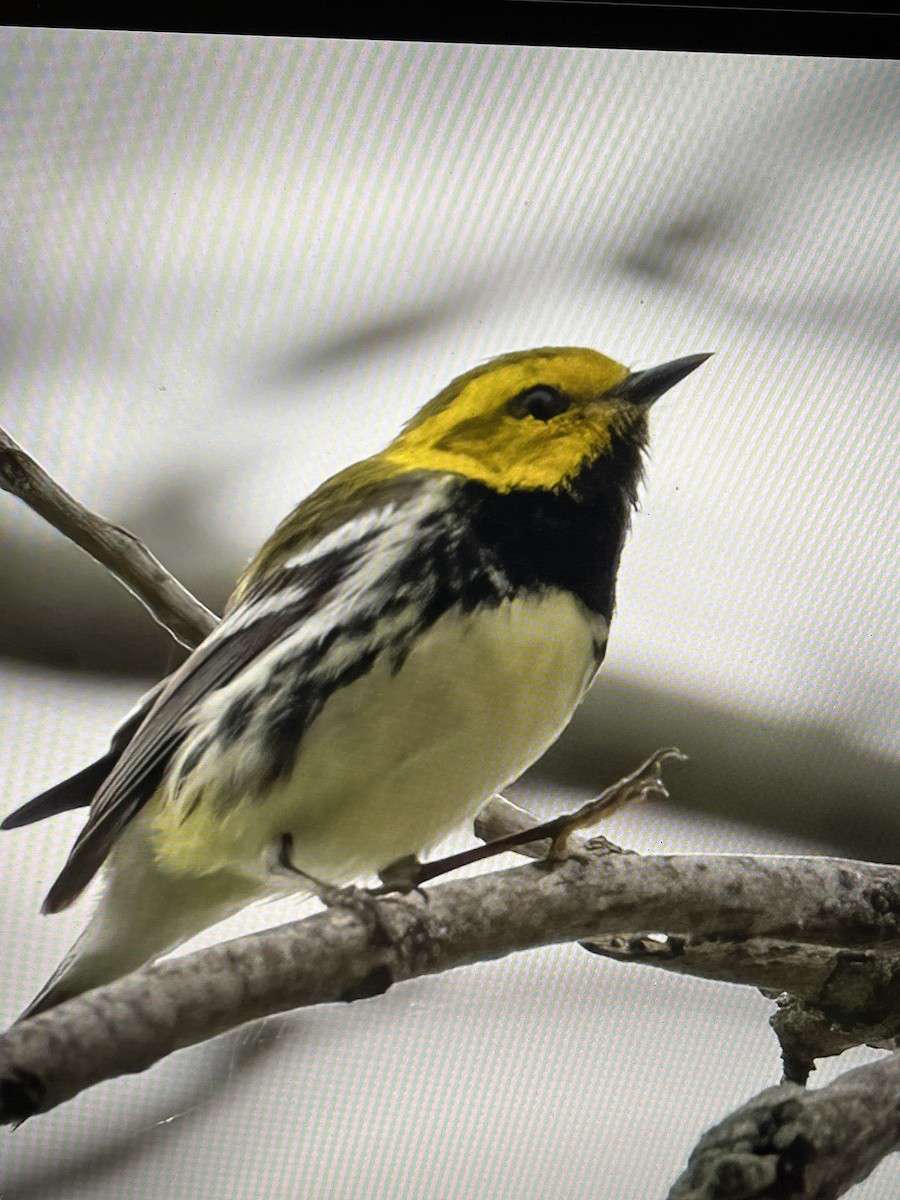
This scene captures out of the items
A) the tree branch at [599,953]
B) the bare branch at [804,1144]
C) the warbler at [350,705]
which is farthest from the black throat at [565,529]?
the bare branch at [804,1144]

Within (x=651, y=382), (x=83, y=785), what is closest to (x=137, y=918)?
(x=83, y=785)

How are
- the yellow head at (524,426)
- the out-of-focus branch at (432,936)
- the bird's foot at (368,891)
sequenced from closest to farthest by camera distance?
1. the out-of-focus branch at (432,936)
2. the bird's foot at (368,891)
3. the yellow head at (524,426)

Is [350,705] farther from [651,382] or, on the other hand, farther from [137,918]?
[651,382]

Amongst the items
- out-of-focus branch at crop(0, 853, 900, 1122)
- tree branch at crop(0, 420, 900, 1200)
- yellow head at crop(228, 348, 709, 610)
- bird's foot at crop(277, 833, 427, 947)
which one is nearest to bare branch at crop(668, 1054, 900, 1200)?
tree branch at crop(0, 420, 900, 1200)

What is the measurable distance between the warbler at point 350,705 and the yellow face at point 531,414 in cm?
2

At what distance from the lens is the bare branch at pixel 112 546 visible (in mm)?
793

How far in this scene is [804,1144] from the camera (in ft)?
2.41

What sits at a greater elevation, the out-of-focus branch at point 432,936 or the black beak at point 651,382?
the black beak at point 651,382

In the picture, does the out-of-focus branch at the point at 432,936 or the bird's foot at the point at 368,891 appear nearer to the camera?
the out-of-focus branch at the point at 432,936

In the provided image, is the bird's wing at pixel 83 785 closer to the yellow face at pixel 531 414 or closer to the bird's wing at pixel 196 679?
the bird's wing at pixel 196 679

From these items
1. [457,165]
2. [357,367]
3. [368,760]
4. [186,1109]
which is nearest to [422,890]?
[368,760]

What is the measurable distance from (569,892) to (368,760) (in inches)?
6.0

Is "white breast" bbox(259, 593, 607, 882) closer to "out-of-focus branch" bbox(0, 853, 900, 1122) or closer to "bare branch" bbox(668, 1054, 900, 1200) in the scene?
"out-of-focus branch" bbox(0, 853, 900, 1122)

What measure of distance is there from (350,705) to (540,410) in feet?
0.86
